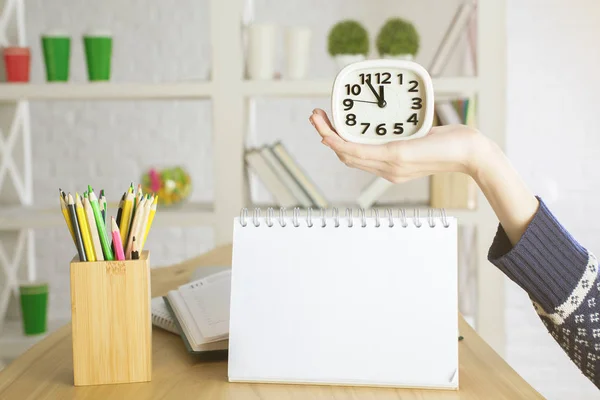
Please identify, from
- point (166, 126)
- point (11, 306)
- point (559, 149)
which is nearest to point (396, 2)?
point (559, 149)

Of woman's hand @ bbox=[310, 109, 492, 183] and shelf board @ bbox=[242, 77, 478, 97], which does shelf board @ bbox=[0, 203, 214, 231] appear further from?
woman's hand @ bbox=[310, 109, 492, 183]

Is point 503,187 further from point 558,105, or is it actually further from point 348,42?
point 558,105

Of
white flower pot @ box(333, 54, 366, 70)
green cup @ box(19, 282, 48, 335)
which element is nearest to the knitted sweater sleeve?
white flower pot @ box(333, 54, 366, 70)

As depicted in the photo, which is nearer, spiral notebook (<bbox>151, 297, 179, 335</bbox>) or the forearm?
the forearm

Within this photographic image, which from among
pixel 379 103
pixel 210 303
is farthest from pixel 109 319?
pixel 379 103

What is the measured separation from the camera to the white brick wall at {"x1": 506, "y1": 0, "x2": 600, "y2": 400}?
9.55ft

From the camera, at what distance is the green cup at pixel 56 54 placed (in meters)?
2.51

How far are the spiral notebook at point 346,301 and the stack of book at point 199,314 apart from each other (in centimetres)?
8

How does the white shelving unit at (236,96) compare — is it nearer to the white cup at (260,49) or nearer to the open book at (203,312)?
the white cup at (260,49)

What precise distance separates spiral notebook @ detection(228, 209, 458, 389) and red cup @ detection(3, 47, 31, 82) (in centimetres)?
190

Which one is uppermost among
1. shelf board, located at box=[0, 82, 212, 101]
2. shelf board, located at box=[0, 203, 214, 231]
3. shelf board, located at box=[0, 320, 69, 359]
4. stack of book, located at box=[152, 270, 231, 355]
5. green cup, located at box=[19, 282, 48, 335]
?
shelf board, located at box=[0, 82, 212, 101]

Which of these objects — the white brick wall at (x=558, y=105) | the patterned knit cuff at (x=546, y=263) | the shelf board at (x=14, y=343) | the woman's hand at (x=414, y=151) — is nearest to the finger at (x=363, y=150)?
the woman's hand at (x=414, y=151)

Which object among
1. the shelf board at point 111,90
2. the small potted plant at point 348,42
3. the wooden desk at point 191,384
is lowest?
the wooden desk at point 191,384

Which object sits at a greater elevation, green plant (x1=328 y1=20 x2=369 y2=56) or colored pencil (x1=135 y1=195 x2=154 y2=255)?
green plant (x1=328 y1=20 x2=369 y2=56)
